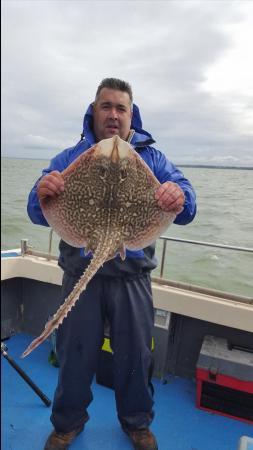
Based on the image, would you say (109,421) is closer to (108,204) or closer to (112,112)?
(108,204)

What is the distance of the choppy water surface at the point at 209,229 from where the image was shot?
4.00m

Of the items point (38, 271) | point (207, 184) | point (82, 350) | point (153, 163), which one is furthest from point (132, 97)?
point (207, 184)

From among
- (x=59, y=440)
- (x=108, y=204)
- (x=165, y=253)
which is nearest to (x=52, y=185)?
(x=108, y=204)

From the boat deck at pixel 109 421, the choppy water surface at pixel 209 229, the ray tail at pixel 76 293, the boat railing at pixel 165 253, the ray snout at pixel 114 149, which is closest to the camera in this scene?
the ray tail at pixel 76 293

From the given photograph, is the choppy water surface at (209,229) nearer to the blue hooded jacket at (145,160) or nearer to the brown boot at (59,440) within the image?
the blue hooded jacket at (145,160)

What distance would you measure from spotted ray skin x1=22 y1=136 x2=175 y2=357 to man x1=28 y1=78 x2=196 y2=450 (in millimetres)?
414

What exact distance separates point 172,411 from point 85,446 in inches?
33.5

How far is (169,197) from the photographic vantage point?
1790mm

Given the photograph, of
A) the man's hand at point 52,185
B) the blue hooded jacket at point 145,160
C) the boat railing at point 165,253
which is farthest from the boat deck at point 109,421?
Result: the man's hand at point 52,185

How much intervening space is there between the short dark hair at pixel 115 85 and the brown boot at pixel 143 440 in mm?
2359

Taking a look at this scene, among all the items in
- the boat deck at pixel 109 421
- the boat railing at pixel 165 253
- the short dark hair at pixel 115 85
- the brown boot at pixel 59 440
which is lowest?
the boat deck at pixel 109 421

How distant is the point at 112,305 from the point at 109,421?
4.06 feet

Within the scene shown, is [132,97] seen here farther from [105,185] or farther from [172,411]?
[172,411]

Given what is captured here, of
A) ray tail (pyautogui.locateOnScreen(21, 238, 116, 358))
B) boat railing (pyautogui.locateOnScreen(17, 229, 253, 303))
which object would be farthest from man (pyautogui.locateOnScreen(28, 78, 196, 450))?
boat railing (pyautogui.locateOnScreen(17, 229, 253, 303))
